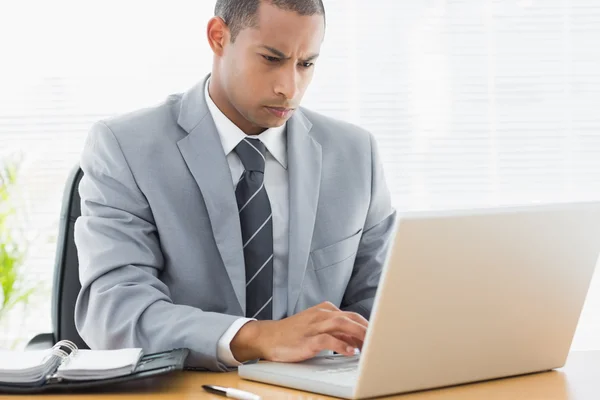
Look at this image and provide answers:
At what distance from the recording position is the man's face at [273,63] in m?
1.64

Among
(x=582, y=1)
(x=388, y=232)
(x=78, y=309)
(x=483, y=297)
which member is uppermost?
(x=582, y=1)

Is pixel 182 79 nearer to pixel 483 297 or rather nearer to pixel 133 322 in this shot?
pixel 133 322

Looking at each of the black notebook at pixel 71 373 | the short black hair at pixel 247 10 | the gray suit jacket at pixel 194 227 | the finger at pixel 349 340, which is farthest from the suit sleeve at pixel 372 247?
the black notebook at pixel 71 373

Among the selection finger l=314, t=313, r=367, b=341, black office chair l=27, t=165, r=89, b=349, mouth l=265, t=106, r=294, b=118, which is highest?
mouth l=265, t=106, r=294, b=118

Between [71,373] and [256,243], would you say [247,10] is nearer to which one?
[256,243]

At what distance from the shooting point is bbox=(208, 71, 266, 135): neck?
1.75 m

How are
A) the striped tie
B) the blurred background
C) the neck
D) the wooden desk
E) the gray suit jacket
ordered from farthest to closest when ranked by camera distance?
the blurred background, the neck, the striped tie, the gray suit jacket, the wooden desk

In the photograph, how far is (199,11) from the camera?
10.4ft

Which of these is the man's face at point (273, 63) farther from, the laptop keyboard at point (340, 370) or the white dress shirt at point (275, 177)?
the laptop keyboard at point (340, 370)

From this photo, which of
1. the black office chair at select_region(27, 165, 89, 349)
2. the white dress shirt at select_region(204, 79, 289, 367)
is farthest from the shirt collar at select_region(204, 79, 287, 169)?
the black office chair at select_region(27, 165, 89, 349)

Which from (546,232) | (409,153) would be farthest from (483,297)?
(409,153)

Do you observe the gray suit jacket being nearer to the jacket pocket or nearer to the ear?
the jacket pocket

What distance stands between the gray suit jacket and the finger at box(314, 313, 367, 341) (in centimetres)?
17

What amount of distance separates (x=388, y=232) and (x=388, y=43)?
1.56 meters
